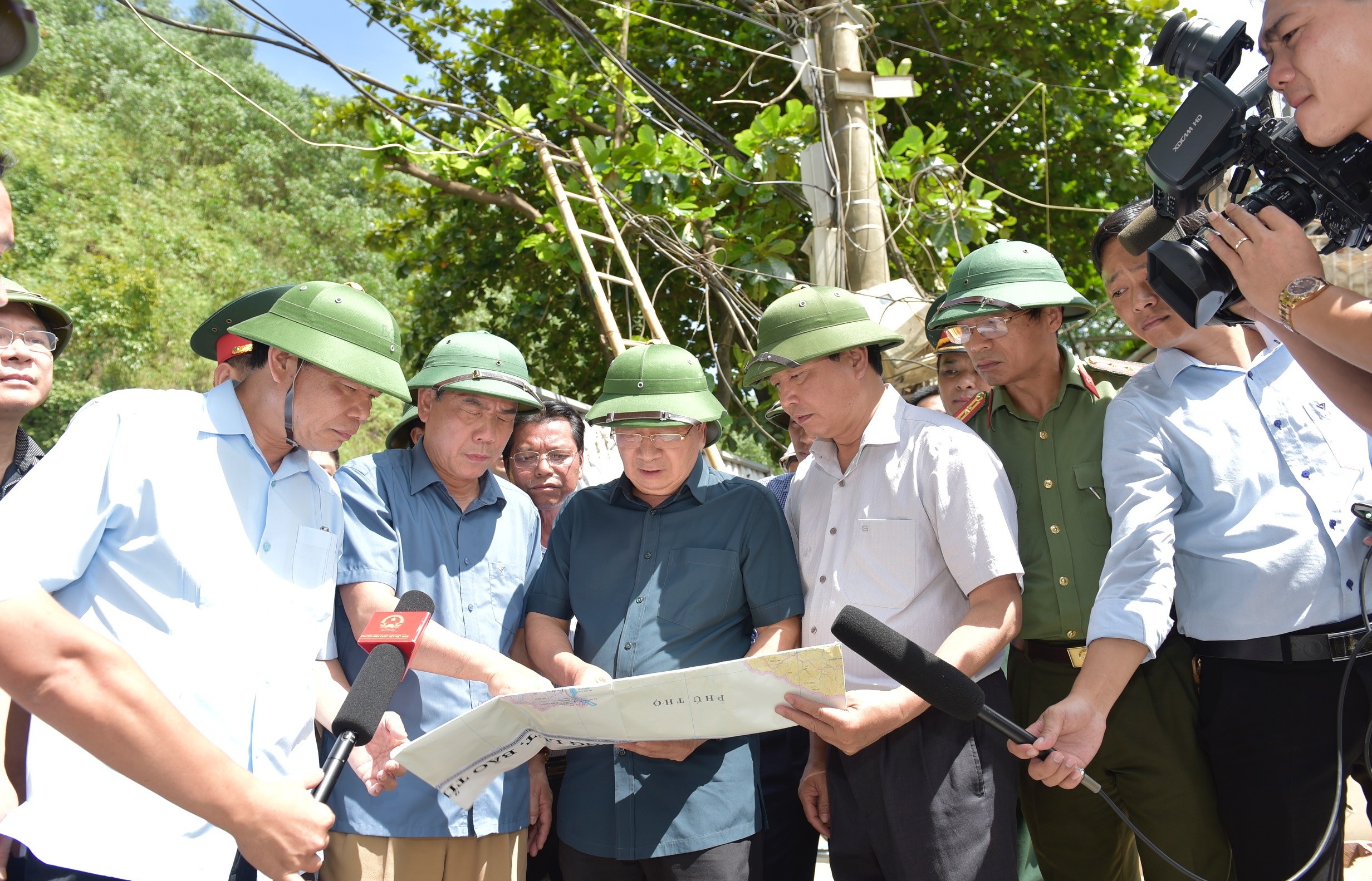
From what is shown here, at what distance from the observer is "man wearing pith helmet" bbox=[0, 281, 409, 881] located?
2.06 m

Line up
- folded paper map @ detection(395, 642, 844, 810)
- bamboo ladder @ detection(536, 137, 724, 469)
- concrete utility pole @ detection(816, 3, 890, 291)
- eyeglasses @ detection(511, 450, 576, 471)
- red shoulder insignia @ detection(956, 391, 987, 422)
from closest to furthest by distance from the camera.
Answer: folded paper map @ detection(395, 642, 844, 810) < red shoulder insignia @ detection(956, 391, 987, 422) < eyeglasses @ detection(511, 450, 576, 471) < bamboo ladder @ detection(536, 137, 724, 469) < concrete utility pole @ detection(816, 3, 890, 291)

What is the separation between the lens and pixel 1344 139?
1.97 meters

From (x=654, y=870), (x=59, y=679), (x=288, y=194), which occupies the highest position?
(x=288, y=194)

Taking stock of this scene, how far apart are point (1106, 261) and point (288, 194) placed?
89.7 ft

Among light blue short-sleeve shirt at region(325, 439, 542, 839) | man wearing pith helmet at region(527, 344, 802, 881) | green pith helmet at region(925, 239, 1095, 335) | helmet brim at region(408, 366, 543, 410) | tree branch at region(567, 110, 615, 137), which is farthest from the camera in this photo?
tree branch at region(567, 110, 615, 137)

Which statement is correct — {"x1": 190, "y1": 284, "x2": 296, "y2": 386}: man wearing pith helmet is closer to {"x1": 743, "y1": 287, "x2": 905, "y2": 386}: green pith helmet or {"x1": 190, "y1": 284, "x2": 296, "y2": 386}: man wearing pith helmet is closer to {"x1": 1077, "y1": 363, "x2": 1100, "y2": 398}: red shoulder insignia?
{"x1": 743, "y1": 287, "x2": 905, "y2": 386}: green pith helmet

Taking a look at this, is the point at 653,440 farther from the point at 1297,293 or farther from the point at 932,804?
the point at 1297,293

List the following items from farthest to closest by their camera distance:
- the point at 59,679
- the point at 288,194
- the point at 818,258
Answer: the point at 288,194 → the point at 818,258 → the point at 59,679

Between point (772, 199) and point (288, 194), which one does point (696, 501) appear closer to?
point (772, 199)

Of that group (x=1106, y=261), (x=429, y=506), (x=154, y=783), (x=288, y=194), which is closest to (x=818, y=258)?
(x=1106, y=261)

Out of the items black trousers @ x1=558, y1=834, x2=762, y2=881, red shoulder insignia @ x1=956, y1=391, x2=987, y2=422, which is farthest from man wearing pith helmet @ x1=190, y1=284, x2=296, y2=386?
red shoulder insignia @ x1=956, y1=391, x2=987, y2=422

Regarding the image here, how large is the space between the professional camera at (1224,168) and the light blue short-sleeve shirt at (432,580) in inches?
83.6

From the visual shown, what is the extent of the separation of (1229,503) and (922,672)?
47.6 inches

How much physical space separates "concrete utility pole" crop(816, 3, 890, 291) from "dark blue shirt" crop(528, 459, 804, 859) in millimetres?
3238
